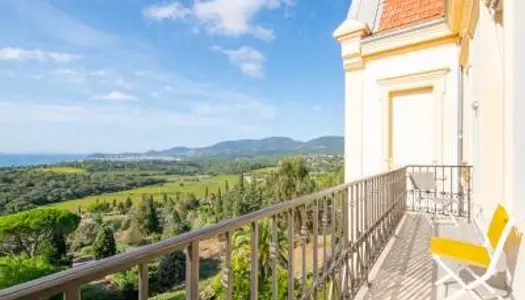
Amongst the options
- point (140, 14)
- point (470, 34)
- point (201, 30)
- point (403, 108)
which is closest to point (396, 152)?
point (403, 108)

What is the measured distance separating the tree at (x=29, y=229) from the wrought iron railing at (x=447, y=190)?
3786 centimetres

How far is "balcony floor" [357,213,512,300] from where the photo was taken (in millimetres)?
3193

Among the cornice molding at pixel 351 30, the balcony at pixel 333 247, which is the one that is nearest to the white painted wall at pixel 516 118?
the balcony at pixel 333 247

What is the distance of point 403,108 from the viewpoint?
8430 mm

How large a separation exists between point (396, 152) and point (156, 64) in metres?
42.8

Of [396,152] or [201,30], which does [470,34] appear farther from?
[201,30]

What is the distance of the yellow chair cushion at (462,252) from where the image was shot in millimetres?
2695

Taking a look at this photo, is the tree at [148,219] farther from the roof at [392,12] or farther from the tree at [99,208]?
the roof at [392,12]

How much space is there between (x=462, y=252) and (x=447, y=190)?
5159 mm

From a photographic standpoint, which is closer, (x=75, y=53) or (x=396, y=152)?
(x=396, y=152)

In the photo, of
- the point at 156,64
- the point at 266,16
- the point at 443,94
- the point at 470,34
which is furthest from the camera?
the point at 156,64

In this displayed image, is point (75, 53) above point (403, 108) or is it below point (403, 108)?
above

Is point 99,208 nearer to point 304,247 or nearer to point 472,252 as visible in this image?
point 472,252

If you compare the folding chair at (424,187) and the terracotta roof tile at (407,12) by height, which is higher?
the terracotta roof tile at (407,12)
